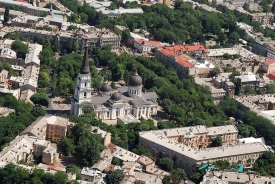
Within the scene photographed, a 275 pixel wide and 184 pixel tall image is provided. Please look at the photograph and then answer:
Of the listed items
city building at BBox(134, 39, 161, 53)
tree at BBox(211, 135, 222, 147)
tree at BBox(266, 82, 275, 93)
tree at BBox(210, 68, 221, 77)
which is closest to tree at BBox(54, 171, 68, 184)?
tree at BBox(211, 135, 222, 147)

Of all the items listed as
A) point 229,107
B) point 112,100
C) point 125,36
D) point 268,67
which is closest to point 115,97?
point 112,100

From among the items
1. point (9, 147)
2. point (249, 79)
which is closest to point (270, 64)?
point (249, 79)

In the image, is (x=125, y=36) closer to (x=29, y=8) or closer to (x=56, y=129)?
(x=29, y=8)

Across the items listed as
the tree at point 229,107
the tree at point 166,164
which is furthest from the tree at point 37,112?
the tree at point 229,107

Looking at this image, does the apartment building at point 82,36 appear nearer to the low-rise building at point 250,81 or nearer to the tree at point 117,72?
the tree at point 117,72

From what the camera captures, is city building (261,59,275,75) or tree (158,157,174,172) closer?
tree (158,157,174,172)

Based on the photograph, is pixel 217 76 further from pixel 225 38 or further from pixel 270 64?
pixel 225 38

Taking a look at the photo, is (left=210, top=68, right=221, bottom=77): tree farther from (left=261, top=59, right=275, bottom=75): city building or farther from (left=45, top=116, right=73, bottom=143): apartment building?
(left=45, top=116, right=73, bottom=143): apartment building
